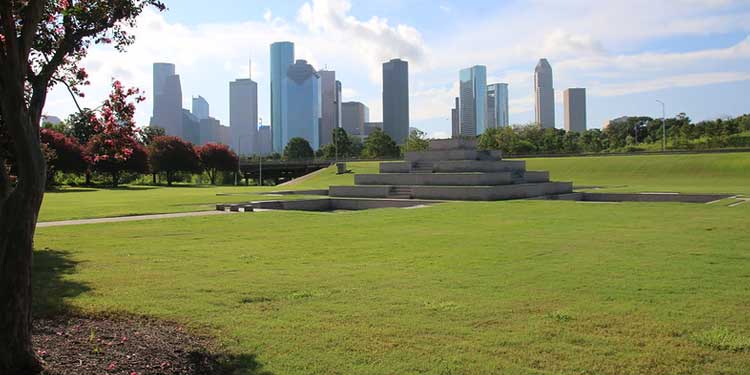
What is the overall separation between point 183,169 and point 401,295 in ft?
252

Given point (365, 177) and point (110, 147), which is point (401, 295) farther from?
point (365, 177)

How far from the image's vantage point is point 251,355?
18.9 feet

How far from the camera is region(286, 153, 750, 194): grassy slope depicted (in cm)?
5197

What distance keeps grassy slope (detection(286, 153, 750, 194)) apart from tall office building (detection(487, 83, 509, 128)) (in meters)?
35.2

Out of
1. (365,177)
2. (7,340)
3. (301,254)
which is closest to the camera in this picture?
(7,340)

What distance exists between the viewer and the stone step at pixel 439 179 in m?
33.3

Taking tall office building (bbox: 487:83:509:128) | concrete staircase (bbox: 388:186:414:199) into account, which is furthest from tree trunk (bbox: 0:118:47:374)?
tall office building (bbox: 487:83:509:128)

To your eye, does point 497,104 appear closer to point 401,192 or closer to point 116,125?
point 401,192

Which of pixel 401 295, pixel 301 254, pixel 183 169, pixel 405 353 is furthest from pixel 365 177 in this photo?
pixel 183 169

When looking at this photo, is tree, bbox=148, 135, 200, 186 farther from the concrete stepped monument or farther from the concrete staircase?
the concrete staircase

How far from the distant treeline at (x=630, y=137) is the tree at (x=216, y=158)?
40.7 metres

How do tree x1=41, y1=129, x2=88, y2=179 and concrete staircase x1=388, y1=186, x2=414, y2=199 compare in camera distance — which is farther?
tree x1=41, y1=129, x2=88, y2=179

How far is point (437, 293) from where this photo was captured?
8453mm

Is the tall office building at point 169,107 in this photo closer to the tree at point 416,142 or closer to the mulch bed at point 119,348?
the tree at point 416,142
